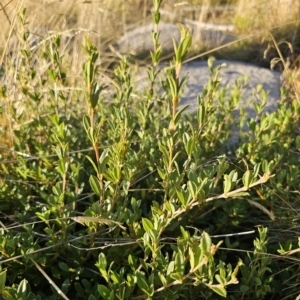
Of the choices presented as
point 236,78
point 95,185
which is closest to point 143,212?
point 95,185

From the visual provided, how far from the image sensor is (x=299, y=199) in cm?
136

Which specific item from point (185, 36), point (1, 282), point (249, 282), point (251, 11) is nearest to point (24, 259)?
point (1, 282)

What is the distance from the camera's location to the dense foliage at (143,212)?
919 millimetres

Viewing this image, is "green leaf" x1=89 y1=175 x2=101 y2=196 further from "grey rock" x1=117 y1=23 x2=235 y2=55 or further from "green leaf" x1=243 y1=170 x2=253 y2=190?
"grey rock" x1=117 y1=23 x2=235 y2=55

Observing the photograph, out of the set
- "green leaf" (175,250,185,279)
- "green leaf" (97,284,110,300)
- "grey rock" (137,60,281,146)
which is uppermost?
"green leaf" (175,250,185,279)

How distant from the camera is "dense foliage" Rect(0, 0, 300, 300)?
92 centimetres

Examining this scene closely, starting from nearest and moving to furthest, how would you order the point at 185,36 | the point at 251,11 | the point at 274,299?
the point at 185,36 < the point at 274,299 < the point at 251,11

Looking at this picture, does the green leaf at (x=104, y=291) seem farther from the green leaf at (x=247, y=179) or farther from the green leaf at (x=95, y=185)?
the green leaf at (x=247, y=179)

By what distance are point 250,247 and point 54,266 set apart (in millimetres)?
591

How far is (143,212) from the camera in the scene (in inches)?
52.2

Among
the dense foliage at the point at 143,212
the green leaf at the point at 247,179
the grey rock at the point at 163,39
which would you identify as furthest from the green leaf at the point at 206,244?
the grey rock at the point at 163,39

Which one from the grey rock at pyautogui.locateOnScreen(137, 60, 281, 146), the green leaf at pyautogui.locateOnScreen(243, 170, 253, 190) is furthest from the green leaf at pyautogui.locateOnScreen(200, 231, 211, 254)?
the grey rock at pyautogui.locateOnScreen(137, 60, 281, 146)

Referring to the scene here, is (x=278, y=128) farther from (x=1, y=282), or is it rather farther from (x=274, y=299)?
(x=1, y=282)

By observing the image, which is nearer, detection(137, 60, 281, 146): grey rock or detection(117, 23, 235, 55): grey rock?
detection(137, 60, 281, 146): grey rock
